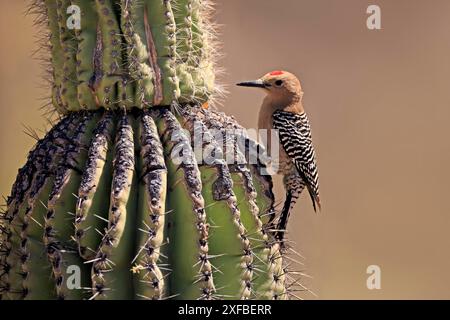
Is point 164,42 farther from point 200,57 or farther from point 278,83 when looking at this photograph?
point 278,83

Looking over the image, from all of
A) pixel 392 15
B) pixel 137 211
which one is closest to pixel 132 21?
pixel 137 211

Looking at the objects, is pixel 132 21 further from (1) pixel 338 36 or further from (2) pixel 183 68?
(1) pixel 338 36

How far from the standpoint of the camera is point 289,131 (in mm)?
5688

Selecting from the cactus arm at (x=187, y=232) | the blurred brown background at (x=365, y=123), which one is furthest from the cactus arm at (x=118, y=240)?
the blurred brown background at (x=365, y=123)

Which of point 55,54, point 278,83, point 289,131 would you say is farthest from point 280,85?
point 55,54

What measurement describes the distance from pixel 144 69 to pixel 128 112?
186mm

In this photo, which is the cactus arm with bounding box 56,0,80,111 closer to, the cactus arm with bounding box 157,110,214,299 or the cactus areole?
the cactus areole

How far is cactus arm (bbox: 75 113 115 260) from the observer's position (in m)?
3.71

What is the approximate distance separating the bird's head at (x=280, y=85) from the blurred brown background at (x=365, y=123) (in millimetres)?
2891

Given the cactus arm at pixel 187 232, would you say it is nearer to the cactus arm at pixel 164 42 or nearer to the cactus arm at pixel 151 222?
the cactus arm at pixel 151 222

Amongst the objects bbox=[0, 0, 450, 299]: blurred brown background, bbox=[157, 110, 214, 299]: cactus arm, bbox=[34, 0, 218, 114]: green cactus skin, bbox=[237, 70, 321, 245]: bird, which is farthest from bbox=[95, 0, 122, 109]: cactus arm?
bbox=[0, 0, 450, 299]: blurred brown background

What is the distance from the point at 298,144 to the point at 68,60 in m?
1.94

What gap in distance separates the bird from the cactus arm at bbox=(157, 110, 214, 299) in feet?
5.86

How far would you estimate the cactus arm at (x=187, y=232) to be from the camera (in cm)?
374
